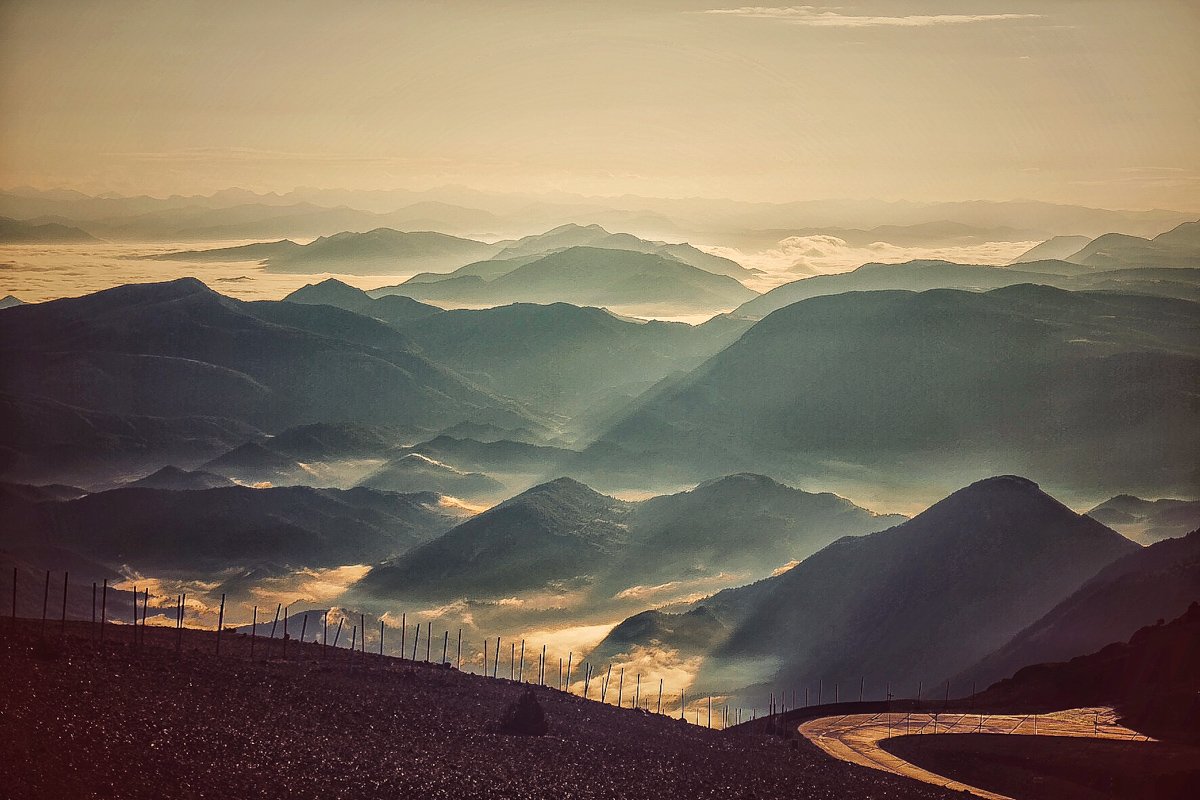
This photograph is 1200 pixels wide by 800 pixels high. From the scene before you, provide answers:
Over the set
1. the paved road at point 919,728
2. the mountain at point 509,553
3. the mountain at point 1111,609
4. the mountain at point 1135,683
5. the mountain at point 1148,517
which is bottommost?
the paved road at point 919,728

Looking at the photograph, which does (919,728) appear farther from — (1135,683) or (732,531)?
(732,531)

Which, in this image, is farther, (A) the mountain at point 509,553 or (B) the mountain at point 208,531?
(B) the mountain at point 208,531

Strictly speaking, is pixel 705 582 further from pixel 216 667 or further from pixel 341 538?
pixel 216 667

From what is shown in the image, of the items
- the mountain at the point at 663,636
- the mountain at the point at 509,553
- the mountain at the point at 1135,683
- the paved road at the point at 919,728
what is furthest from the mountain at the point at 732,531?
the paved road at the point at 919,728

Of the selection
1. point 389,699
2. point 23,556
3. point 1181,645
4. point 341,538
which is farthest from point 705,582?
point 389,699

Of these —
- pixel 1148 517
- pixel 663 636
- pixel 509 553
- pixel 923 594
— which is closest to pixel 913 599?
pixel 923 594

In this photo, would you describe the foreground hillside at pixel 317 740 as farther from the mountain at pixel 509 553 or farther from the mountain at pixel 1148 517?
the mountain at pixel 1148 517
